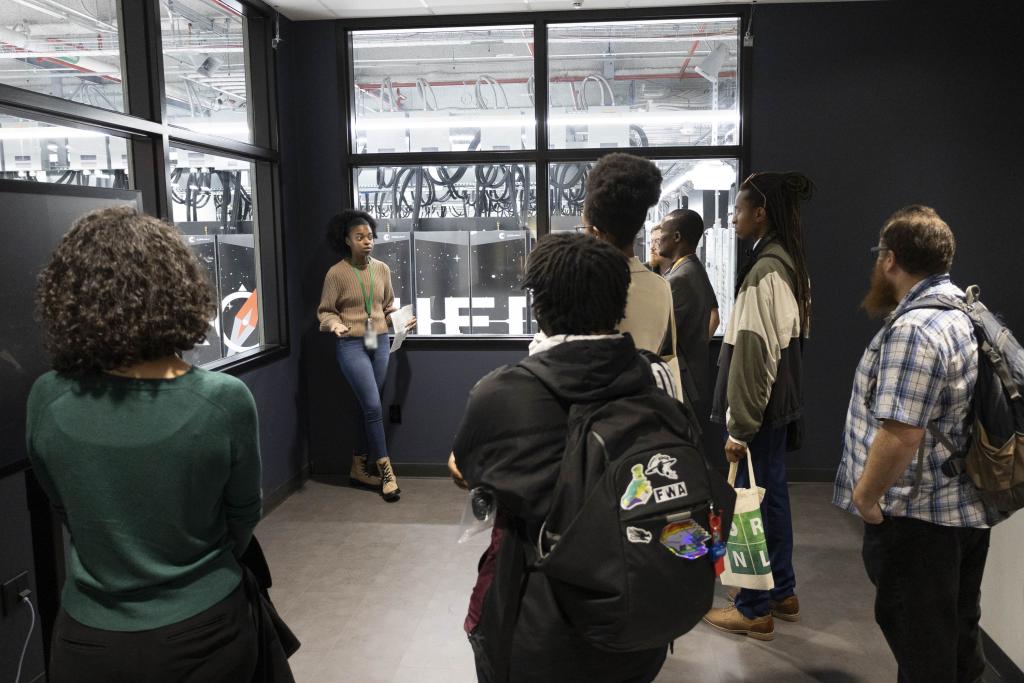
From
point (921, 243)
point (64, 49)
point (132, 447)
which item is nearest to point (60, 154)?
point (64, 49)

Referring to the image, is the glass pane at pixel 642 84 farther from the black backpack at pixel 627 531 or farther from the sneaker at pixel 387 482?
the black backpack at pixel 627 531

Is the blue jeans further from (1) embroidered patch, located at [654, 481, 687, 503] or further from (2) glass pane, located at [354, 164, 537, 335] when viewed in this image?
(1) embroidered patch, located at [654, 481, 687, 503]

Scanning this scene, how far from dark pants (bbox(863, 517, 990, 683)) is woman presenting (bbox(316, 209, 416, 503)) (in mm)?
2959

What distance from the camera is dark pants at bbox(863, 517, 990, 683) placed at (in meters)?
1.74

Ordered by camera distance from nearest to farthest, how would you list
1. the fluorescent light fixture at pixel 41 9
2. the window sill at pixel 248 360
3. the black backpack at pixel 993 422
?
the black backpack at pixel 993 422
the fluorescent light fixture at pixel 41 9
the window sill at pixel 248 360

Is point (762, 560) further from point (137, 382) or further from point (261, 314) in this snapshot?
point (261, 314)

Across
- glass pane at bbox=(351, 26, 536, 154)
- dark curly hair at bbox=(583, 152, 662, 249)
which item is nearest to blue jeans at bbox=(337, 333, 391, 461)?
glass pane at bbox=(351, 26, 536, 154)

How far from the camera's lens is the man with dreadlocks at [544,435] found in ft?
4.06

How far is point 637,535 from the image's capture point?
3.81ft

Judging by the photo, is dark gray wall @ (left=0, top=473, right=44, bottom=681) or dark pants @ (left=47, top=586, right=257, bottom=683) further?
dark gray wall @ (left=0, top=473, right=44, bottom=681)

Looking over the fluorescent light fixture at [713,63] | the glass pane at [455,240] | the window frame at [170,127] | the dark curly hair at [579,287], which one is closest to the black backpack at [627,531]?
the dark curly hair at [579,287]

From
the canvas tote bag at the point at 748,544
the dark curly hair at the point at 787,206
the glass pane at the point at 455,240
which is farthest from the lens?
the glass pane at the point at 455,240

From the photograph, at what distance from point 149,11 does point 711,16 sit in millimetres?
2960

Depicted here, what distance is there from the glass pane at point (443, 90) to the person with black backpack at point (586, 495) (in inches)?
134
